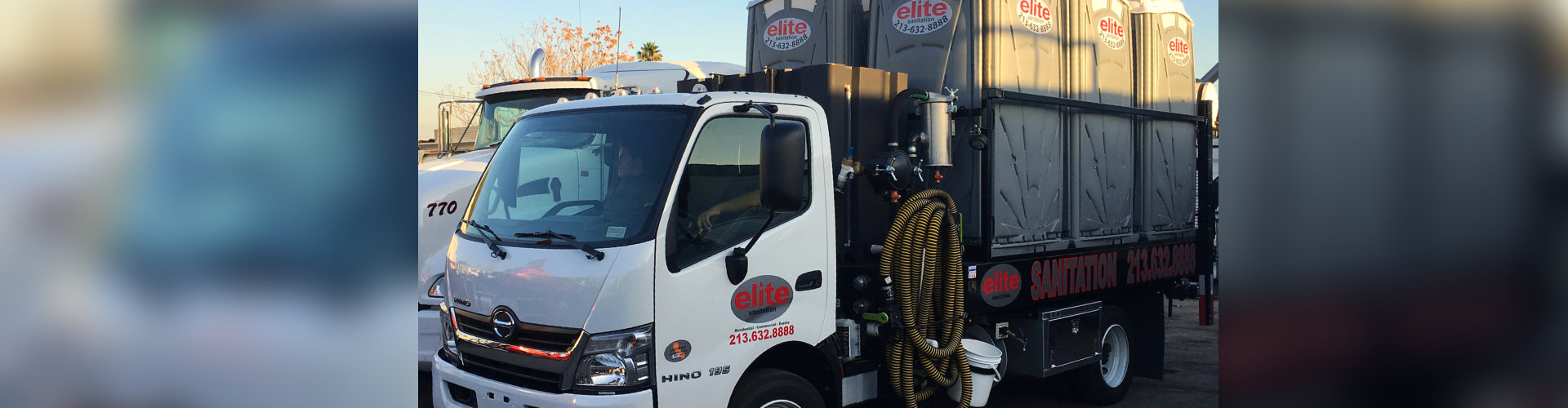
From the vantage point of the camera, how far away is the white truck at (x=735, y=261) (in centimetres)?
431

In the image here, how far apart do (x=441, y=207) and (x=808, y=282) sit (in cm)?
392

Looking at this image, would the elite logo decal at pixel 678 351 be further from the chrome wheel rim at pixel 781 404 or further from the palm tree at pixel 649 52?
the palm tree at pixel 649 52

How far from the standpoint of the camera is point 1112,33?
25.2ft

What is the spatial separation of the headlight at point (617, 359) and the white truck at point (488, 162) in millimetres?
776

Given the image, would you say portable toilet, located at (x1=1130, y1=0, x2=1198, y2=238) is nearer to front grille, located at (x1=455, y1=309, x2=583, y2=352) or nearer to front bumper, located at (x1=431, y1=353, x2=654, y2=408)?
front bumper, located at (x1=431, y1=353, x2=654, y2=408)

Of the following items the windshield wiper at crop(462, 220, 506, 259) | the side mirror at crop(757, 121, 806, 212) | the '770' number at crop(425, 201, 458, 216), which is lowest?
the windshield wiper at crop(462, 220, 506, 259)

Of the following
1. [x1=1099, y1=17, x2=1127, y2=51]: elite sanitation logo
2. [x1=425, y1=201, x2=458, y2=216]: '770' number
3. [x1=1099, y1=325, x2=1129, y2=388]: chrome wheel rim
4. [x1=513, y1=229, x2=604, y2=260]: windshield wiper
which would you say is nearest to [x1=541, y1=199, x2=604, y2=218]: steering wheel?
[x1=513, y1=229, x2=604, y2=260]: windshield wiper

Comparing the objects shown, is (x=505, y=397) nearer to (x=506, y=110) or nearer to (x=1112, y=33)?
(x=1112, y=33)

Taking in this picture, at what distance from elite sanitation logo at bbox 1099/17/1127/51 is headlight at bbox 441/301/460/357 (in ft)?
16.7

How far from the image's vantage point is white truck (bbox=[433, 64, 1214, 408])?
4.31 m

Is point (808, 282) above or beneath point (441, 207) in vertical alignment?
beneath

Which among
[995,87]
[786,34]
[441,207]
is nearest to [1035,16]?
[995,87]
